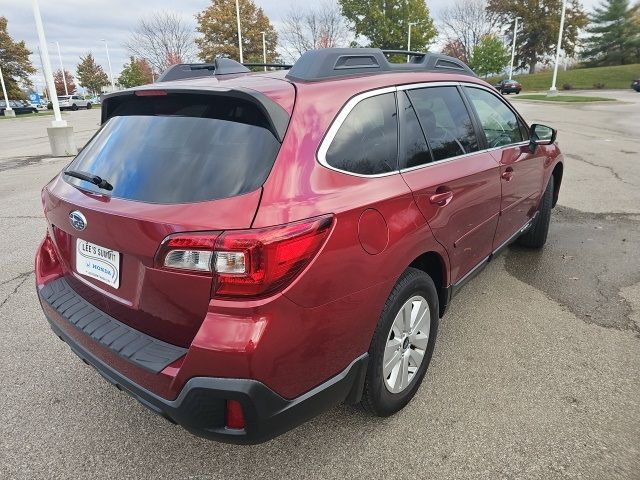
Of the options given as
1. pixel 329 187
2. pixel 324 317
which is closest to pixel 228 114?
pixel 329 187

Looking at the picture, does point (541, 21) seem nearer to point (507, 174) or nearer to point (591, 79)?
point (591, 79)

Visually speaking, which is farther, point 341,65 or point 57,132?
point 57,132

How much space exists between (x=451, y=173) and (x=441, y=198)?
A: 0.81ft

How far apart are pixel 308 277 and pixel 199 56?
183 ft

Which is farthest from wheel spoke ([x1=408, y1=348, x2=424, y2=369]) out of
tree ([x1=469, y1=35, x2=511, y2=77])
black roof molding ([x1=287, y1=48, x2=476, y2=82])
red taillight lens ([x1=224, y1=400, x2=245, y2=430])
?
tree ([x1=469, y1=35, x2=511, y2=77])

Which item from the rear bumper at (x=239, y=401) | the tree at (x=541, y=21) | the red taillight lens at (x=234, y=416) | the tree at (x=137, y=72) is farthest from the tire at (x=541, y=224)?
the tree at (x=541, y=21)

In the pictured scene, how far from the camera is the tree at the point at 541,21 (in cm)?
6419

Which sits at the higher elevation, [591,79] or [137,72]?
[137,72]

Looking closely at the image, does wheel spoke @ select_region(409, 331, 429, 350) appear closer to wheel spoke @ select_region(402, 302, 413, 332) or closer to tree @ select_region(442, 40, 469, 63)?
wheel spoke @ select_region(402, 302, 413, 332)

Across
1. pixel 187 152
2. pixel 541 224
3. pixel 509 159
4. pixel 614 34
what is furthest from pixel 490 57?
pixel 187 152

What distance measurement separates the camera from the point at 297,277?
5.77 ft

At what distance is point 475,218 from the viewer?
3.01 m

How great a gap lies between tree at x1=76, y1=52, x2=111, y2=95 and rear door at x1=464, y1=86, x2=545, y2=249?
267 feet

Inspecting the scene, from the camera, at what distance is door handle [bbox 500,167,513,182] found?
134 inches
